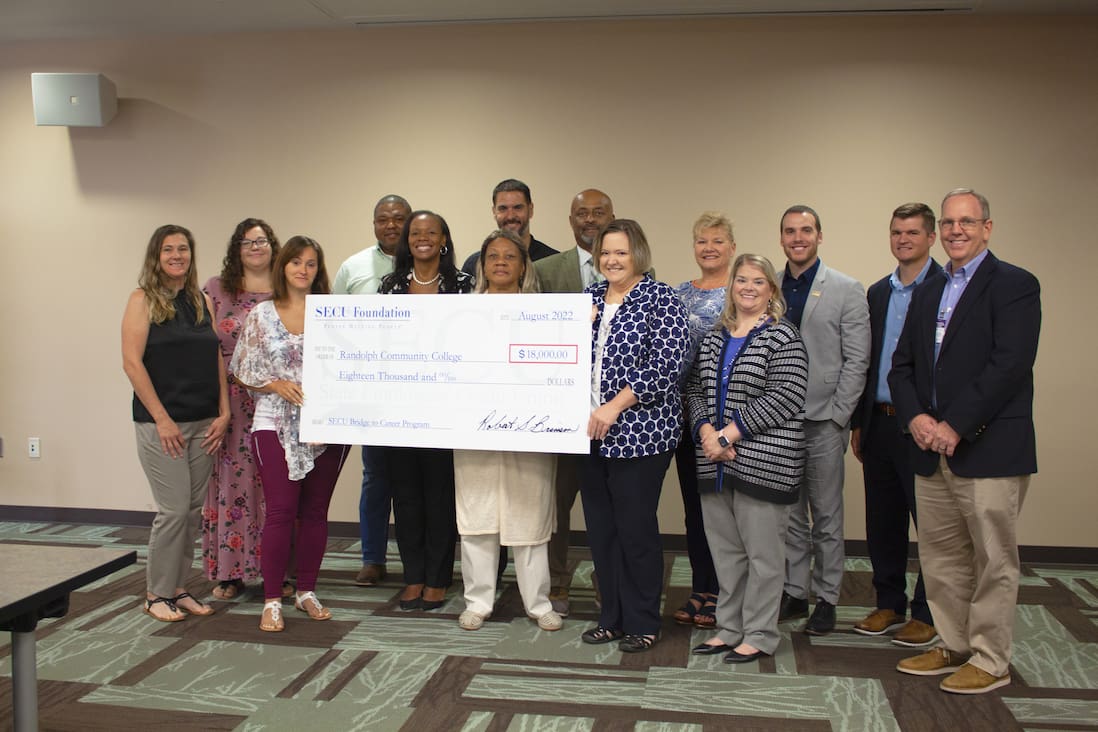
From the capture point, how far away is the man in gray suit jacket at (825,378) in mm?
3529

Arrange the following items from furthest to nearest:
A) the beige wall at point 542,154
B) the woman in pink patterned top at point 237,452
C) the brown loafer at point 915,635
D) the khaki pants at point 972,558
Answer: the beige wall at point 542,154, the woman in pink patterned top at point 237,452, the brown loafer at point 915,635, the khaki pants at point 972,558

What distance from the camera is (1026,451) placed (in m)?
2.90

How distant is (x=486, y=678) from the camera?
3.11m

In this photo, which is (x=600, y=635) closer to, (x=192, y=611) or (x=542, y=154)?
(x=192, y=611)

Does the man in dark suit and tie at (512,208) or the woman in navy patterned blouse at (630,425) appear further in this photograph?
the man in dark suit and tie at (512,208)

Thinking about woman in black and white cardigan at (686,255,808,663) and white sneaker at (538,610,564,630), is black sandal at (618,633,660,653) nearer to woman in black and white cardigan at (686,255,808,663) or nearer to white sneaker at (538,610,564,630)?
woman in black and white cardigan at (686,255,808,663)

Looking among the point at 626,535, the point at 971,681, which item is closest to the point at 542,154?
the point at 626,535

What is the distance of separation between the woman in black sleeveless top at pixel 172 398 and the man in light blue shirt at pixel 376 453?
771 mm

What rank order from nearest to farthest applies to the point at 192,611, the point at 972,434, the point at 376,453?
the point at 972,434 < the point at 192,611 < the point at 376,453

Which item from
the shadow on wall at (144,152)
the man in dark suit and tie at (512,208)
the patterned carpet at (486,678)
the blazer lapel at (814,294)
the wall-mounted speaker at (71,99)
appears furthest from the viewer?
the shadow on wall at (144,152)

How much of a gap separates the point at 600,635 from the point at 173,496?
1.83 metres

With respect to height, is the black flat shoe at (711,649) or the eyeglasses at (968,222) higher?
the eyeglasses at (968,222)

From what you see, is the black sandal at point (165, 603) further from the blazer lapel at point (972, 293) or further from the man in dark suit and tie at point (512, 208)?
the blazer lapel at point (972, 293)

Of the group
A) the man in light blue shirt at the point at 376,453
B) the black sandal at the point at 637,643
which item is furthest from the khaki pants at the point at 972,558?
the man in light blue shirt at the point at 376,453
